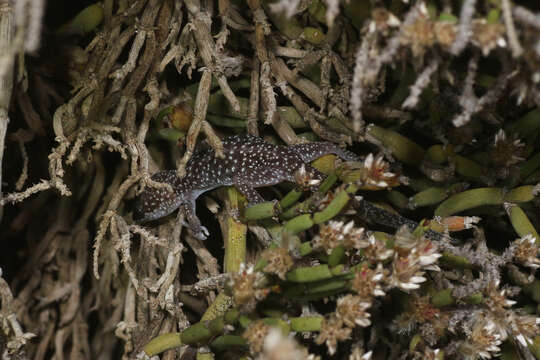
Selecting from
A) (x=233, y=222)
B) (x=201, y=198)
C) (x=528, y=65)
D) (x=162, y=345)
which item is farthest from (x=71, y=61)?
(x=528, y=65)

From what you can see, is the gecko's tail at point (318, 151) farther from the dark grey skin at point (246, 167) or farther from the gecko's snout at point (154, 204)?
the gecko's snout at point (154, 204)

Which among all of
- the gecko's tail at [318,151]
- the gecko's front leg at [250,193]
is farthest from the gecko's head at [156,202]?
the gecko's tail at [318,151]

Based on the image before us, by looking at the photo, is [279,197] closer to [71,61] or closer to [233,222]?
[233,222]

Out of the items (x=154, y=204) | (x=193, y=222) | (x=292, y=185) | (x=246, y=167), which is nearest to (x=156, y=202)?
(x=154, y=204)

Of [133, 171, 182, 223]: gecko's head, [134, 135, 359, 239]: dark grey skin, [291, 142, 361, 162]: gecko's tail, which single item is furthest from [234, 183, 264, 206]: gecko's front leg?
[133, 171, 182, 223]: gecko's head

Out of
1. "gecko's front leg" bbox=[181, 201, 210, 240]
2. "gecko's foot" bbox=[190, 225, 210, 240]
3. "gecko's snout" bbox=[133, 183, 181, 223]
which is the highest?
"gecko's snout" bbox=[133, 183, 181, 223]

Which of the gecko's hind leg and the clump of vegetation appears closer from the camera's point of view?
the clump of vegetation

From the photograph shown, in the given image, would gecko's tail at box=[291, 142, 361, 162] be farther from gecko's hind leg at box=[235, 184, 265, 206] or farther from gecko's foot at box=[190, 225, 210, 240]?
gecko's foot at box=[190, 225, 210, 240]

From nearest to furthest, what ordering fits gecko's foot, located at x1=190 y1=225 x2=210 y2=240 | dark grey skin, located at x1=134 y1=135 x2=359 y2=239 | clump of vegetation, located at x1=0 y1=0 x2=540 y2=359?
clump of vegetation, located at x1=0 y1=0 x2=540 y2=359, dark grey skin, located at x1=134 y1=135 x2=359 y2=239, gecko's foot, located at x1=190 y1=225 x2=210 y2=240
